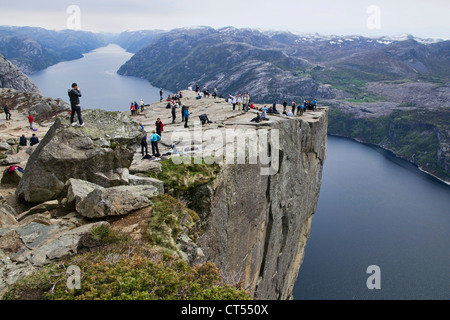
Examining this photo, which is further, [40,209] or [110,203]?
[40,209]

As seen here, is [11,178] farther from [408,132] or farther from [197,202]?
[408,132]

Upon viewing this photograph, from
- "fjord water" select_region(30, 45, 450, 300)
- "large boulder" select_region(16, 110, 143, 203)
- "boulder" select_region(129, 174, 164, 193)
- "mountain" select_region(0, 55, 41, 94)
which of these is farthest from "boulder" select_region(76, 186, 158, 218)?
"mountain" select_region(0, 55, 41, 94)

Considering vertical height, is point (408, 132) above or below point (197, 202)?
below

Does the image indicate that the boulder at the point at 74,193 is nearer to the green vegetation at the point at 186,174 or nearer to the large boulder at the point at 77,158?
the large boulder at the point at 77,158

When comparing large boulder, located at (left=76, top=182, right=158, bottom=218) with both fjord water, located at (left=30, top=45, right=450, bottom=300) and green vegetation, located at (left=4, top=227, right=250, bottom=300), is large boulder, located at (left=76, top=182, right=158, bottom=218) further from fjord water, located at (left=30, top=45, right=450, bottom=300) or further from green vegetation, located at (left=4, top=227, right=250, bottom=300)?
fjord water, located at (left=30, top=45, right=450, bottom=300)

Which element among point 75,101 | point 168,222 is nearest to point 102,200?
point 168,222

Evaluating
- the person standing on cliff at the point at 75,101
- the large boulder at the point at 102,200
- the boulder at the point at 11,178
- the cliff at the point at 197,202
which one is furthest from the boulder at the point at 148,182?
the boulder at the point at 11,178
